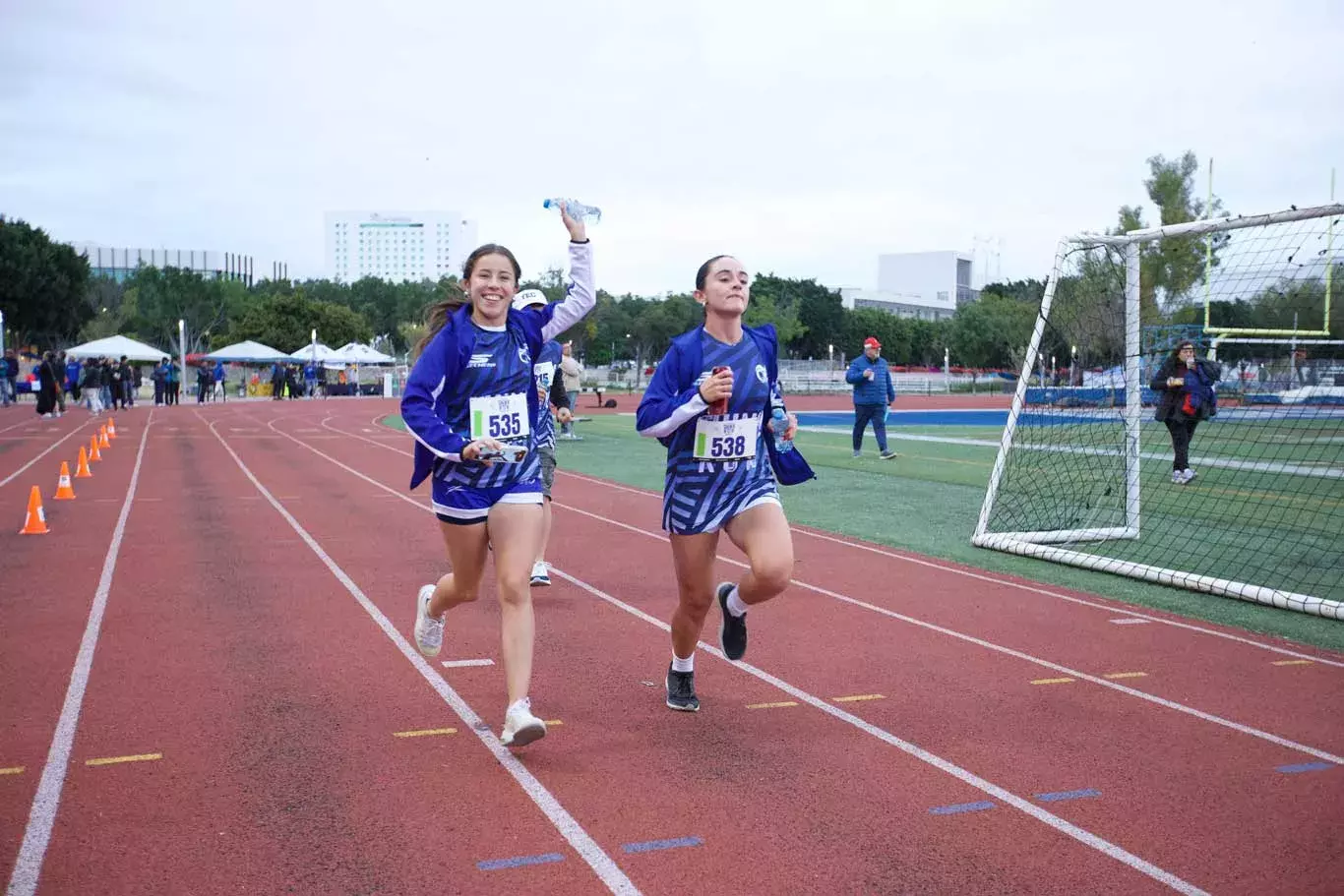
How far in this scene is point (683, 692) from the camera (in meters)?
5.35

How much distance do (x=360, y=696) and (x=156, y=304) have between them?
9476 cm

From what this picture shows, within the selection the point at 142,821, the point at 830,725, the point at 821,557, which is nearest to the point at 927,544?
the point at 821,557

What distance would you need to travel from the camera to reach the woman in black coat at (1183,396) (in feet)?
47.6

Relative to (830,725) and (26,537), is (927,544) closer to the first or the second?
(830,725)

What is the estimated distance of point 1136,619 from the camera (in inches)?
287

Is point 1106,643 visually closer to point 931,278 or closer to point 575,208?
point 575,208

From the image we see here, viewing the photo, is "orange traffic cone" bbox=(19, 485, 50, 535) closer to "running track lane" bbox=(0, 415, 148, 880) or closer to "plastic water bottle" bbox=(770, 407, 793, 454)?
"running track lane" bbox=(0, 415, 148, 880)

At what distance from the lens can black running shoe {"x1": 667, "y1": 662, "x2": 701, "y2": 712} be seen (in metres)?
5.32

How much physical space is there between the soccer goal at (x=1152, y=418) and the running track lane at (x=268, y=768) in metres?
5.72

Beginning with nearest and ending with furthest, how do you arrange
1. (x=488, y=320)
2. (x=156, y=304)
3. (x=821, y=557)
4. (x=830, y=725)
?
1. (x=488, y=320)
2. (x=830, y=725)
3. (x=821, y=557)
4. (x=156, y=304)

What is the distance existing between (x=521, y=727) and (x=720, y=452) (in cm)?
140

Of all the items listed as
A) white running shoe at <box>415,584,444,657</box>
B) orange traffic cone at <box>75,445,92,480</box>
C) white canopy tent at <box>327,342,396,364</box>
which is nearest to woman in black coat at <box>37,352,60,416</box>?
orange traffic cone at <box>75,445,92,480</box>

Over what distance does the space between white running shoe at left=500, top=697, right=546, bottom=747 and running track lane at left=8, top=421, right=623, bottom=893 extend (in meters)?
0.13

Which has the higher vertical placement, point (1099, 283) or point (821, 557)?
point (1099, 283)
